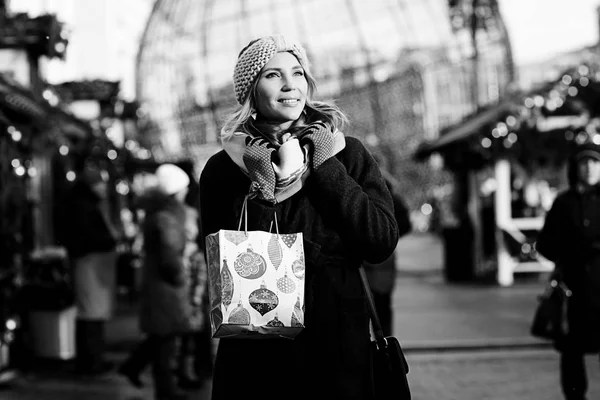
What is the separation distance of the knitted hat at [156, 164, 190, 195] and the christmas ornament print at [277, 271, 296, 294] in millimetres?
4010

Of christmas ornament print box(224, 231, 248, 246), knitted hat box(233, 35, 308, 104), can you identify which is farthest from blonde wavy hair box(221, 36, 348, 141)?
christmas ornament print box(224, 231, 248, 246)

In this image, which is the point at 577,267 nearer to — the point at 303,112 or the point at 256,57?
the point at 303,112

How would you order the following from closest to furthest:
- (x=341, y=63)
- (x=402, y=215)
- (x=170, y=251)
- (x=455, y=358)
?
(x=170, y=251)
(x=402, y=215)
(x=455, y=358)
(x=341, y=63)

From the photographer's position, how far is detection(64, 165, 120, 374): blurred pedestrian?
8.22 meters

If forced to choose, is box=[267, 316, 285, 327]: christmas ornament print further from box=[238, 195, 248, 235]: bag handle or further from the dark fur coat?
box=[238, 195, 248, 235]: bag handle

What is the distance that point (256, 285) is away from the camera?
256 centimetres

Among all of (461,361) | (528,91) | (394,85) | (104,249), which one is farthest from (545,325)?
(394,85)

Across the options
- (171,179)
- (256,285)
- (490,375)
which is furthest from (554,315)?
(256,285)

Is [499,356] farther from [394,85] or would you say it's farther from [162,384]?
[394,85]

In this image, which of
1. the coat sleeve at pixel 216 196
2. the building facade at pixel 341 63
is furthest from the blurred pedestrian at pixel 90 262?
the building facade at pixel 341 63

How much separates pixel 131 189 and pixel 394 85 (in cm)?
2028

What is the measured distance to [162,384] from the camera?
6621 mm

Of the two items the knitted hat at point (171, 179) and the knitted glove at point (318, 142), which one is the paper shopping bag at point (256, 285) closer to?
the knitted glove at point (318, 142)

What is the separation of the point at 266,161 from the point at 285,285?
34 centimetres
